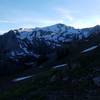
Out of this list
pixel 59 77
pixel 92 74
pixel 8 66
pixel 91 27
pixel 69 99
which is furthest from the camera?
pixel 91 27

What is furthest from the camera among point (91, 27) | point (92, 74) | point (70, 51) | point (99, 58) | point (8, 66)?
point (91, 27)

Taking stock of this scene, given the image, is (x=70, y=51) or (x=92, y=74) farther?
(x=70, y=51)

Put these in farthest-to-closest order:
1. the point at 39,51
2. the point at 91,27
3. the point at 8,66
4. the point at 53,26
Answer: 1. the point at 53,26
2. the point at 91,27
3. the point at 39,51
4. the point at 8,66

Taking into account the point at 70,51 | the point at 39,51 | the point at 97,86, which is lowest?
the point at 39,51

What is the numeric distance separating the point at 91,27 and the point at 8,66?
71.7 m

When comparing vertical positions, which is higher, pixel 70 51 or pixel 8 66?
pixel 70 51

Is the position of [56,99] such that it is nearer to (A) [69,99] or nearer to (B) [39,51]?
(A) [69,99]

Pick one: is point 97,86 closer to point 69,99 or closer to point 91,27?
point 69,99

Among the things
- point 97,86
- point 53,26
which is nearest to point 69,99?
point 97,86

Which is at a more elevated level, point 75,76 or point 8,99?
point 75,76

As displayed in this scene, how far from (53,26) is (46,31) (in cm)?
1627

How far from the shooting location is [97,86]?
19312 mm

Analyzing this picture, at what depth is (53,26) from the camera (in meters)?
156

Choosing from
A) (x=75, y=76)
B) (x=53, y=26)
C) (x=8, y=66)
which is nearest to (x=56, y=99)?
(x=75, y=76)
